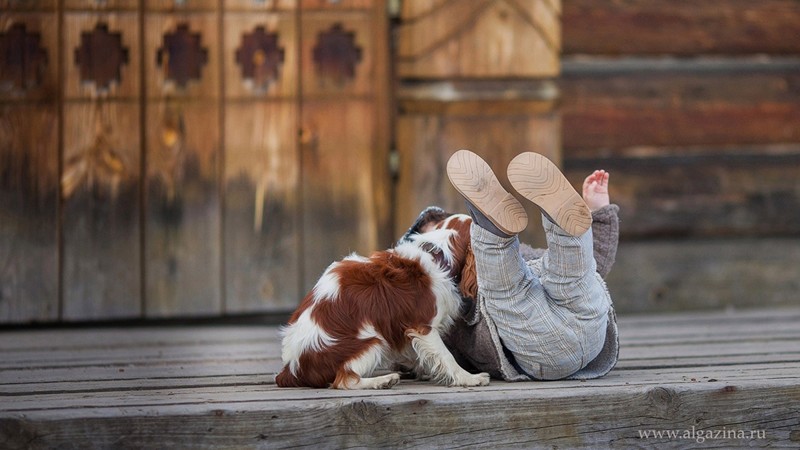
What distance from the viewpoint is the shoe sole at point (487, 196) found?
7.98ft

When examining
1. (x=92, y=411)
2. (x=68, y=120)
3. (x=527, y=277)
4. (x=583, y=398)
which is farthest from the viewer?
(x=68, y=120)

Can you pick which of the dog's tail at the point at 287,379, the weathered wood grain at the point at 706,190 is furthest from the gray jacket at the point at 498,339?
the weathered wood grain at the point at 706,190

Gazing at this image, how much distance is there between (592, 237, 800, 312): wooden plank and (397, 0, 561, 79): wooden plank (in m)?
0.92

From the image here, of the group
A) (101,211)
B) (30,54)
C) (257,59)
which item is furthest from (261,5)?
Result: (101,211)

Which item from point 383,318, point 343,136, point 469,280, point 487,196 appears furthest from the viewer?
point 343,136

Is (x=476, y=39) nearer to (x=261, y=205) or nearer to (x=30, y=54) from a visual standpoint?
(x=261, y=205)

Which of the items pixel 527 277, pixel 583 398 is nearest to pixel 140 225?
pixel 527 277

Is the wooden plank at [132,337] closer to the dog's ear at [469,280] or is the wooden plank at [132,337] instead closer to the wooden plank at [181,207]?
the wooden plank at [181,207]

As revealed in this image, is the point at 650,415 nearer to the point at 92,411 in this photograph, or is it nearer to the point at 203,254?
the point at 92,411

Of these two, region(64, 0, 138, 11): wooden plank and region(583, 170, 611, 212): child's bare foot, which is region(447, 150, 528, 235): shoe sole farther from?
region(64, 0, 138, 11): wooden plank

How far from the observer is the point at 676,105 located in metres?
4.57

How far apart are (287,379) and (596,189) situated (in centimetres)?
105

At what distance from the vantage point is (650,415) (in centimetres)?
246

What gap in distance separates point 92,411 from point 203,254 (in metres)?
1.99
